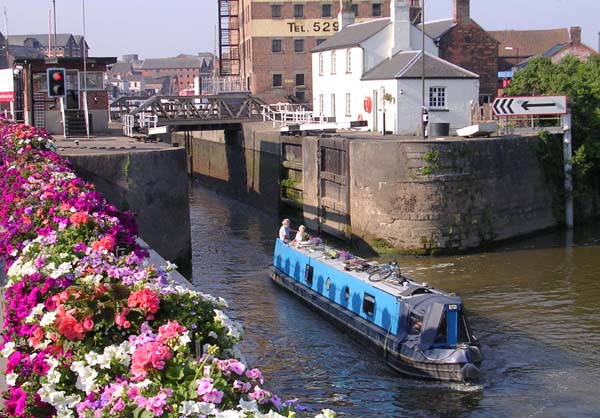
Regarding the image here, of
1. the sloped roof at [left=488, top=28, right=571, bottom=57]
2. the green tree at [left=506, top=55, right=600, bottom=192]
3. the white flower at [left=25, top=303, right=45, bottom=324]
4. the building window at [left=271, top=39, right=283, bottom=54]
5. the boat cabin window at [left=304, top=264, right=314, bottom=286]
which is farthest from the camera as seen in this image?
the sloped roof at [left=488, top=28, right=571, bottom=57]

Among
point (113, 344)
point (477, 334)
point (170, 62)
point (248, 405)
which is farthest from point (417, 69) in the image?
point (170, 62)

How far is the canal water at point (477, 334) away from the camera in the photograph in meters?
16.0

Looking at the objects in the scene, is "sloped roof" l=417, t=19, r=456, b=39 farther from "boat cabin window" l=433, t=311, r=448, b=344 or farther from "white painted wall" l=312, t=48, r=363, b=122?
"boat cabin window" l=433, t=311, r=448, b=344

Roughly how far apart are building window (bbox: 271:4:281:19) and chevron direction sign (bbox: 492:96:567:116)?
31.6 metres

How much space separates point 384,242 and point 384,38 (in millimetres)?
17911

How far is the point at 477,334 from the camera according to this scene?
19.8 metres

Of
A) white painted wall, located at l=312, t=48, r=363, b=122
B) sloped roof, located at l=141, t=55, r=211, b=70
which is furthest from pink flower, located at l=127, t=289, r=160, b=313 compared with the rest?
sloped roof, located at l=141, t=55, r=211, b=70

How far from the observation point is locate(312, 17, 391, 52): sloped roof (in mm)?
44344

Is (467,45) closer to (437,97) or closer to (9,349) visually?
(437,97)

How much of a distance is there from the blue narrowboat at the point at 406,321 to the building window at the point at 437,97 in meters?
18.9

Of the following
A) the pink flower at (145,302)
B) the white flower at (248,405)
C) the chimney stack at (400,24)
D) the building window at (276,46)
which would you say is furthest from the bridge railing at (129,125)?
the white flower at (248,405)

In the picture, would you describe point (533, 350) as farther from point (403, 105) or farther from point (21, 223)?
point (403, 105)

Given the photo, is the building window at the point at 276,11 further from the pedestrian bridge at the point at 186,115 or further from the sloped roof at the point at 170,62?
the sloped roof at the point at 170,62

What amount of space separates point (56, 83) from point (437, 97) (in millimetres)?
19243
